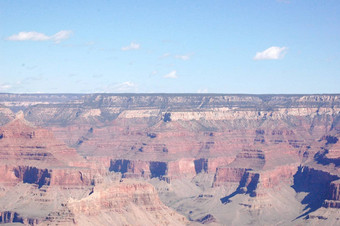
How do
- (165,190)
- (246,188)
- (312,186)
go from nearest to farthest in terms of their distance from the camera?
(312,186), (246,188), (165,190)

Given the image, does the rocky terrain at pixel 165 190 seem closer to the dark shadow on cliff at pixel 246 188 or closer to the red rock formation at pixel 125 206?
the dark shadow on cliff at pixel 246 188

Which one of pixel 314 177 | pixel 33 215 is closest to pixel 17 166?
pixel 33 215

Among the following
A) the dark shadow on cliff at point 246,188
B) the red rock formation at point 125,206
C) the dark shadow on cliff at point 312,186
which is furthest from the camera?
the dark shadow on cliff at point 246,188

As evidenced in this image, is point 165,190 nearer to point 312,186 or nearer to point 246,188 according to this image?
point 246,188

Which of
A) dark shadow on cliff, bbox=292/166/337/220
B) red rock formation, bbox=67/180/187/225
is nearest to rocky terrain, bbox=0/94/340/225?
dark shadow on cliff, bbox=292/166/337/220

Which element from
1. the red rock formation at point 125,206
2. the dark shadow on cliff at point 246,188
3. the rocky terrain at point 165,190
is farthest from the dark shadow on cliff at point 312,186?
the red rock formation at point 125,206

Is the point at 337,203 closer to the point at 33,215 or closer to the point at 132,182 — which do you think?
the point at 132,182

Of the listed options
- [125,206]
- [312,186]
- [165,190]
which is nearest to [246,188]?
[312,186]

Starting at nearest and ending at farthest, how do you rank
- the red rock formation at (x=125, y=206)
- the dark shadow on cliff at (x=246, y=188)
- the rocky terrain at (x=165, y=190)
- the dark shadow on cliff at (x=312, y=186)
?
the red rock formation at (x=125, y=206) < the rocky terrain at (x=165, y=190) < the dark shadow on cliff at (x=312, y=186) < the dark shadow on cliff at (x=246, y=188)

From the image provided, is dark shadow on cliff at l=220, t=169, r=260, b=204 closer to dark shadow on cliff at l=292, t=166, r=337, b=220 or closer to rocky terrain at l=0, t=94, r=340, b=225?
rocky terrain at l=0, t=94, r=340, b=225

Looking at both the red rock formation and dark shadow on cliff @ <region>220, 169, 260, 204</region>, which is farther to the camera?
dark shadow on cliff @ <region>220, 169, 260, 204</region>

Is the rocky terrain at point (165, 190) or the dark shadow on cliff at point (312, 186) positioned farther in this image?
the dark shadow on cliff at point (312, 186)
